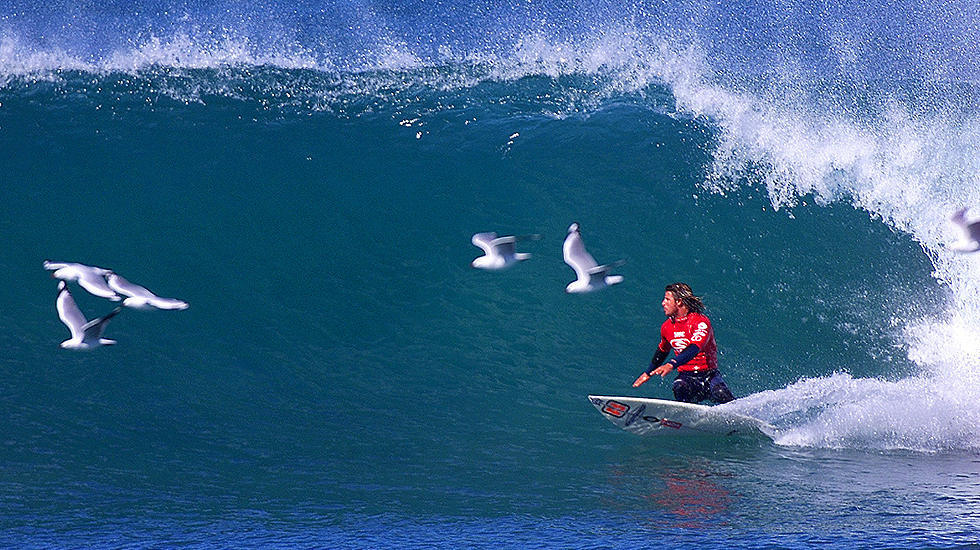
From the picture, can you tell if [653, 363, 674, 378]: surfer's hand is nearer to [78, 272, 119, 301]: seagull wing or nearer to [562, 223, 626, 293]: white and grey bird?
[562, 223, 626, 293]: white and grey bird

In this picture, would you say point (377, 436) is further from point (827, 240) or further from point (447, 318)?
point (827, 240)

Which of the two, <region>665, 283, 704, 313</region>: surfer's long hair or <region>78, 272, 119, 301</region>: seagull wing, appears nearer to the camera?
<region>78, 272, 119, 301</region>: seagull wing

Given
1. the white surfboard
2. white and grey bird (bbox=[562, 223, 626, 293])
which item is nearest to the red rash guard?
the white surfboard

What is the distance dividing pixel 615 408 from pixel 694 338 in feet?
2.53

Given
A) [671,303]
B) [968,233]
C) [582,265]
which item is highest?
[671,303]

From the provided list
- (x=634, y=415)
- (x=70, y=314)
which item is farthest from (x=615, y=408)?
(x=70, y=314)

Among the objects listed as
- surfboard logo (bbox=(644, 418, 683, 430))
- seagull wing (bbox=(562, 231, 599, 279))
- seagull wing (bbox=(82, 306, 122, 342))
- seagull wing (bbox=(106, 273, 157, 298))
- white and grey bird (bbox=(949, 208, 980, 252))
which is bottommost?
surfboard logo (bbox=(644, 418, 683, 430))

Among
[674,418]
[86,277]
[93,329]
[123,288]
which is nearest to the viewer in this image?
[93,329]

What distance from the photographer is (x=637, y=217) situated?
34.8 ft

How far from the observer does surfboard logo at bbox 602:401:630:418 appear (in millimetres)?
7109

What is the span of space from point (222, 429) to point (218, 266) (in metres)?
2.99

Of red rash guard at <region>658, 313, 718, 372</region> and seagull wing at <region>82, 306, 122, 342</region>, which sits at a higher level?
red rash guard at <region>658, 313, 718, 372</region>

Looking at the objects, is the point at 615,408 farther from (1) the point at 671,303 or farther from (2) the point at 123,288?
(2) the point at 123,288

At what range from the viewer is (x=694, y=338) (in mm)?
7191
